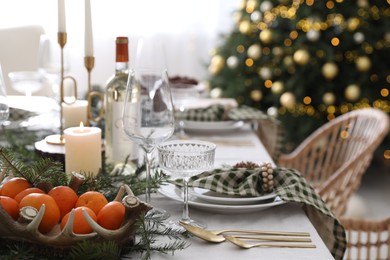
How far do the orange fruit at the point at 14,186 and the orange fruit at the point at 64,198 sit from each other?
57mm

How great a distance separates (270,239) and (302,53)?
8.01ft

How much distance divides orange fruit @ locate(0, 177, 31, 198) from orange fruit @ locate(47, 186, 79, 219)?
0.06 meters

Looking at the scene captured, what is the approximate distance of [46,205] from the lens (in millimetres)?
931

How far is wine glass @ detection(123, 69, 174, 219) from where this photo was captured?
119cm

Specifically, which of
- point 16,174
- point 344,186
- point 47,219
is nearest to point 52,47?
point 344,186

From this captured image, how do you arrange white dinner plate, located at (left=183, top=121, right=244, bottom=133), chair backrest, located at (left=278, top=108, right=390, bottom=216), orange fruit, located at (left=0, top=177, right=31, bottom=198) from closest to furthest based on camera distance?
orange fruit, located at (left=0, top=177, right=31, bottom=198)
chair backrest, located at (left=278, top=108, right=390, bottom=216)
white dinner plate, located at (left=183, top=121, right=244, bottom=133)

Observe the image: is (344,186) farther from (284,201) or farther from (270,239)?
(270,239)

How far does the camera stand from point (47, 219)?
0.93m

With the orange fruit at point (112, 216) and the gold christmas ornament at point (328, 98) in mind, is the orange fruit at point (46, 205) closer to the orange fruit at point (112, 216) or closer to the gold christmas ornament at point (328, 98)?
the orange fruit at point (112, 216)

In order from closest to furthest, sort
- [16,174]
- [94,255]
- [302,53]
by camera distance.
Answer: [94,255], [16,174], [302,53]

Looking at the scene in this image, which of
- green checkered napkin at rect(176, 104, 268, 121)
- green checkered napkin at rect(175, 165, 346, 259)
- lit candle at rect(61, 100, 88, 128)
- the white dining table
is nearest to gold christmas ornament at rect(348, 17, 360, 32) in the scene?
green checkered napkin at rect(176, 104, 268, 121)

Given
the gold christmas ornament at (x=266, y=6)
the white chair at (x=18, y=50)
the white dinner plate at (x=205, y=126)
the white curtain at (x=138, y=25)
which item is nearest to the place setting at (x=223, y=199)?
the white dinner plate at (x=205, y=126)

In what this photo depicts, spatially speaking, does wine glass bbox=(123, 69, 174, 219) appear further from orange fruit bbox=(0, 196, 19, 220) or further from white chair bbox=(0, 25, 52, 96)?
white chair bbox=(0, 25, 52, 96)

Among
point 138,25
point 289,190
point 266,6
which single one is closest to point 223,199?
point 289,190
